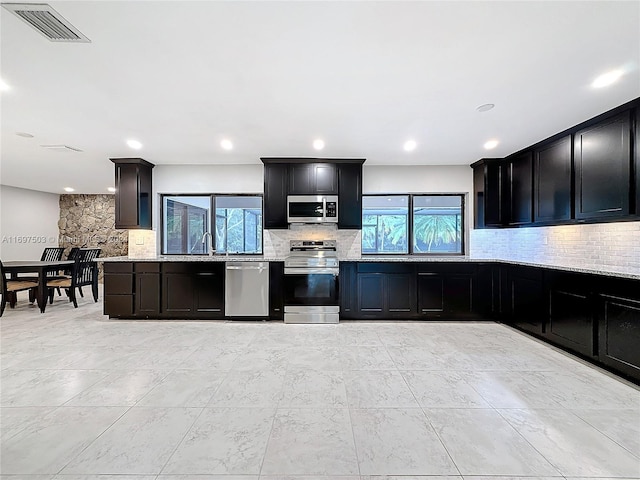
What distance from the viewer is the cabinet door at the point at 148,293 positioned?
4.32 meters

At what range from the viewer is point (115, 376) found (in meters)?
2.53

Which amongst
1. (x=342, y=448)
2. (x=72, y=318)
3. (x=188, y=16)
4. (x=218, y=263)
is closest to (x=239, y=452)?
(x=342, y=448)

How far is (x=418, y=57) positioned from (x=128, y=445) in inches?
117

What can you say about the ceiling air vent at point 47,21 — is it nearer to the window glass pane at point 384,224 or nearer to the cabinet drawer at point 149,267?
the cabinet drawer at point 149,267

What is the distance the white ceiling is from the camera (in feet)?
5.31

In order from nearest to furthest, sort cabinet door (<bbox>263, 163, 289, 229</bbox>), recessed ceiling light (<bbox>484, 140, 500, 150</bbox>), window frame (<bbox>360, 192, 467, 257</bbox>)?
1. recessed ceiling light (<bbox>484, 140, 500, 150</bbox>)
2. cabinet door (<bbox>263, 163, 289, 229</bbox>)
3. window frame (<bbox>360, 192, 467, 257</bbox>)

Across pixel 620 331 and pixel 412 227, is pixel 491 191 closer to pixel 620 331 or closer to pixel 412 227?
pixel 412 227

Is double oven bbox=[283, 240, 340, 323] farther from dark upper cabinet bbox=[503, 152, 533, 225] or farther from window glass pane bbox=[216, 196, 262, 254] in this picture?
dark upper cabinet bbox=[503, 152, 533, 225]

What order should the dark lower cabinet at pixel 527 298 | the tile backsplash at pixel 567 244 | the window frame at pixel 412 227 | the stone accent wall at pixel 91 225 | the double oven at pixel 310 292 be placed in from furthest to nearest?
the stone accent wall at pixel 91 225
the window frame at pixel 412 227
the double oven at pixel 310 292
the dark lower cabinet at pixel 527 298
the tile backsplash at pixel 567 244

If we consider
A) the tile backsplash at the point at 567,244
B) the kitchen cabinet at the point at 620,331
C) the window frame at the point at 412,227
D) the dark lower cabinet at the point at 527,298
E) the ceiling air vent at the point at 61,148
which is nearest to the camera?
the kitchen cabinet at the point at 620,331

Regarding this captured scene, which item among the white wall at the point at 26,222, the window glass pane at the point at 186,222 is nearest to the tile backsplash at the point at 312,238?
the window glass pane at the point at 186,222

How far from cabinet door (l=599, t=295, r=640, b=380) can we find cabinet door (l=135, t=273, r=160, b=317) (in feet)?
17.1

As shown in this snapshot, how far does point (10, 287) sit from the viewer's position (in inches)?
189

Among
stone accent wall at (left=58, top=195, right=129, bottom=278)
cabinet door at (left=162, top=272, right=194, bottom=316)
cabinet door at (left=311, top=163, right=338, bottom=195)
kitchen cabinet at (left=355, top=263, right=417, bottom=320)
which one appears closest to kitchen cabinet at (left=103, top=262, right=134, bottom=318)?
cabinet door at (left=162, top=272, right=194, bottom=316)
